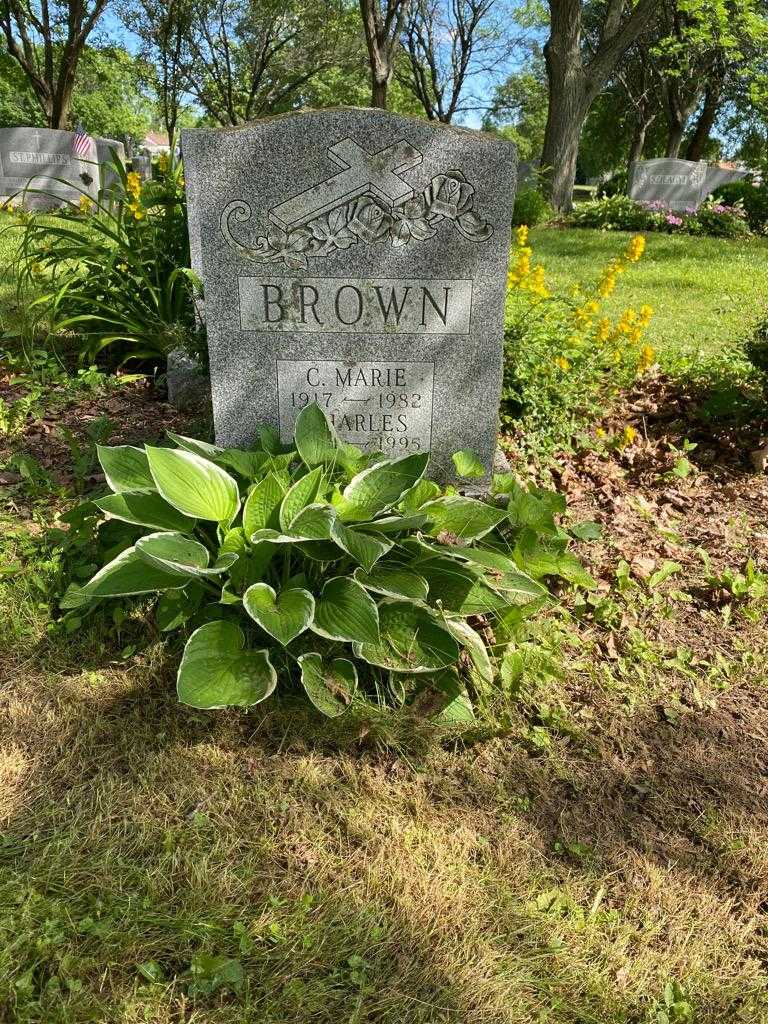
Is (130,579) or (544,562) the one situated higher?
(130,579)

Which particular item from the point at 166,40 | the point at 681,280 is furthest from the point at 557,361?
the point at 166,40

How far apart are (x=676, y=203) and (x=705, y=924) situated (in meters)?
19.3

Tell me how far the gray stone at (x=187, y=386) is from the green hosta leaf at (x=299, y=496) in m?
2.17

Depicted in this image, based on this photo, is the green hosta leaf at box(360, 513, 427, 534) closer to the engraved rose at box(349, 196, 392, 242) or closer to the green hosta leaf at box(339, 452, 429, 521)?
the green hosta leaf at box(339, 452, 429, 521)

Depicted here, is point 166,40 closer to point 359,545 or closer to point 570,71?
point 570,71

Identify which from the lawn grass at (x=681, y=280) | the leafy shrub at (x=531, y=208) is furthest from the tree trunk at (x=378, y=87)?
the lawn grass at (x=681, y=280)

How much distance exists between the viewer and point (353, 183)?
8.84 ft

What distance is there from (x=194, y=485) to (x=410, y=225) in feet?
4.48

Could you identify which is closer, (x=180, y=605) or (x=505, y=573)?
(x=180, y=605)

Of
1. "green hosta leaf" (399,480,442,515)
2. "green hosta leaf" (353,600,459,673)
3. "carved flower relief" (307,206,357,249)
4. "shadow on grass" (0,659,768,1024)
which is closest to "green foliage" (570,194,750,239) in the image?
"carved flower relief" (307,206,357,249)

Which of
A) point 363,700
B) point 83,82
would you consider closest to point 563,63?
point 363,700

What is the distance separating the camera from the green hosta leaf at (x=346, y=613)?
2.09m

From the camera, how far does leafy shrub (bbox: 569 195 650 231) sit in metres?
13.2

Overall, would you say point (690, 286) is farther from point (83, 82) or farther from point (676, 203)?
point (83, 82)
